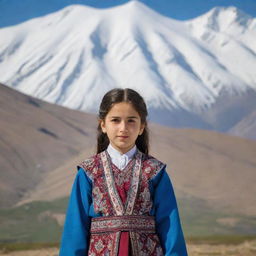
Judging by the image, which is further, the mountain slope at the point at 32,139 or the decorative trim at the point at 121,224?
the mountain slope at the point at 32,139

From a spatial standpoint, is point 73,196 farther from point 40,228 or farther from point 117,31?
point 117,31

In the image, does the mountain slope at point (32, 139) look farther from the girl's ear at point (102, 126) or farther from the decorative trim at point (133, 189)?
the decorative trim at point (133, 189)

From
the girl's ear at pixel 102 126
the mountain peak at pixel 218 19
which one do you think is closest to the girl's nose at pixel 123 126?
the girl's ear at pixel 102 126

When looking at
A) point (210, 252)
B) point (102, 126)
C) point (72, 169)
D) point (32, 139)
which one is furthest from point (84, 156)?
point (102, 126)

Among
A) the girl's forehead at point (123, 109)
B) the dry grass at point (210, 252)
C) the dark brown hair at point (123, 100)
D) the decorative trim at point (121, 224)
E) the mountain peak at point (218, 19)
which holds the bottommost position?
the decorative trim at point (121, 224)

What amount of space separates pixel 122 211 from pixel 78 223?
0.15 meters

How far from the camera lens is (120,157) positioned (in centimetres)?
192

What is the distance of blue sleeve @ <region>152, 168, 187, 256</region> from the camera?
1.80 metres

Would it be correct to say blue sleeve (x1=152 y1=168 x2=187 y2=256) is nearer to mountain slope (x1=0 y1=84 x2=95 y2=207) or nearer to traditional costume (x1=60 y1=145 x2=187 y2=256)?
traditional costume (x1=60 y1=145 x2=187 y2=256)

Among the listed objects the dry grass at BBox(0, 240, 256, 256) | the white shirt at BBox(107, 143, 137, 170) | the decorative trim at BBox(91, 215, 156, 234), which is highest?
the dry grass at BBox(0, 240, 256, 256)

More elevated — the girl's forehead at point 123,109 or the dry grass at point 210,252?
the dry grass at point 210,252

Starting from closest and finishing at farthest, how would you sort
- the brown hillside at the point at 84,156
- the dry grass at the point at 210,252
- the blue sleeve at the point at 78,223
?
the blue sleeve at the point at 78,223 → the dry grass at the point at 210,252 → the brown hillside at the point at 84,156

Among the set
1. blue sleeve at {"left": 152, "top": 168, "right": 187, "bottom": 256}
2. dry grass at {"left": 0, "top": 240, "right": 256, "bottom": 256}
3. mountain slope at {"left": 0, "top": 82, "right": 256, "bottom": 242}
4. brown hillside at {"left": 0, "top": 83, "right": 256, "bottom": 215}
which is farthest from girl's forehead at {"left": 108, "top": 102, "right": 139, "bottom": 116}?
brown hillside at {"left": 0, "top": 83, "right": 256, "bottom": 215}

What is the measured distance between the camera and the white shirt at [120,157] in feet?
6.26
